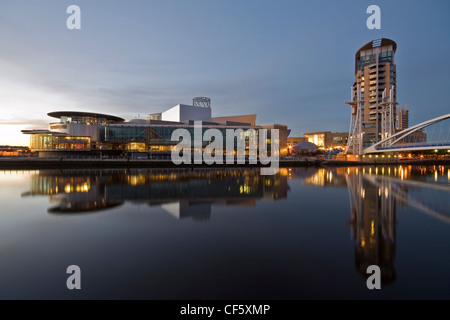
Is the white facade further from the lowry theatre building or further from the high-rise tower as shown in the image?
the high-rise tower

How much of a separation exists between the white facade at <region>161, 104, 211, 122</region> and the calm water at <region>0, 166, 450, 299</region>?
83.0 metres

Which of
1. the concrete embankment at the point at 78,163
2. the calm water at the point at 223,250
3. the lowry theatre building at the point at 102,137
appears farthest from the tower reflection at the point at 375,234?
the lowry theatre building at the point at 102,137

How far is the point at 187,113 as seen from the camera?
319 feet

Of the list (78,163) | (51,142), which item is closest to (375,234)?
(78,163)

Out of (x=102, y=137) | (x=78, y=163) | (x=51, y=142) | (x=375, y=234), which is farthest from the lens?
(x=102, y=137)

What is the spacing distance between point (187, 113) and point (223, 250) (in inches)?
3653

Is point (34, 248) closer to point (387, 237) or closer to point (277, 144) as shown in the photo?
point (387, 237)

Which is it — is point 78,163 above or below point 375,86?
below

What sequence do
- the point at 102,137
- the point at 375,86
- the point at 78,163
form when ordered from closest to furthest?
1. the point at 78,163
2. the point at 102,137
3. the point at 375,86

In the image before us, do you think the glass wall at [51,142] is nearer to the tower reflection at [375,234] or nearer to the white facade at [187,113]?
the white facade at [187,113]

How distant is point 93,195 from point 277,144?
73.4 meters

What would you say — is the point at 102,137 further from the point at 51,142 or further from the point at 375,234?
the point at 375,234

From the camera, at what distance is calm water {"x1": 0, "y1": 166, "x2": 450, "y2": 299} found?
5.74m

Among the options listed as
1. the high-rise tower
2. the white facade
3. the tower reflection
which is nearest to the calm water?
the tower reflection
